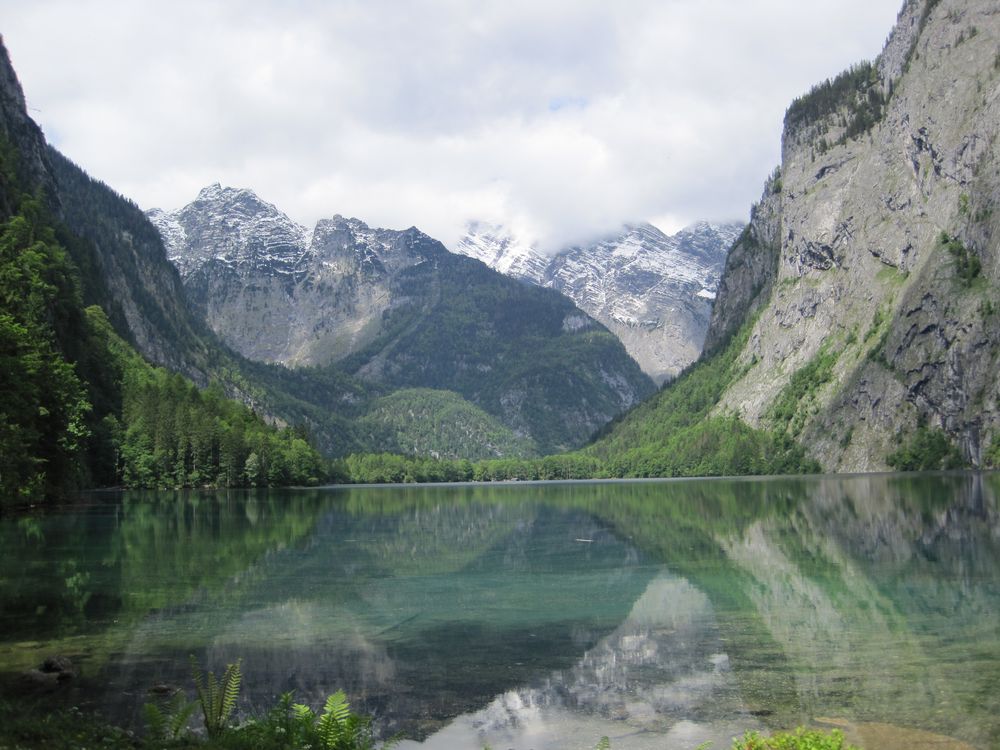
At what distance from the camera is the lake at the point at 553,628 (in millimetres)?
19719

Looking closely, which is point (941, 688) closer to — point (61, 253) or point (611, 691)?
point (611, 691)

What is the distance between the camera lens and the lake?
64.7ft

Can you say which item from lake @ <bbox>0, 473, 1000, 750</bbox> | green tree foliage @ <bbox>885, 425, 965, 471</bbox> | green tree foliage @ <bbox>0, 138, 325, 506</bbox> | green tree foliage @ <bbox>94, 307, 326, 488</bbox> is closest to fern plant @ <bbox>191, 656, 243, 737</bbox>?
lake @ <bbox>0, 473, 1000, 750</bbox>

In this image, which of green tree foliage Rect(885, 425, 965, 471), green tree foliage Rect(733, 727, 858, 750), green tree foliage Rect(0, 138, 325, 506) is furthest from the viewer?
green tree foliage Rect(885, 425, 965, 471)

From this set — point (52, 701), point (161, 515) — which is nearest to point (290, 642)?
point (52, 701)

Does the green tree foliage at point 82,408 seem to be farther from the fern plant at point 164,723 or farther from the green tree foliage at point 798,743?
the green tree foliage at point 798,743

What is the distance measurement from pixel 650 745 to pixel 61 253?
12284 centimetres

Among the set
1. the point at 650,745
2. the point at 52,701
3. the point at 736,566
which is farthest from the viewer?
the point at 736,566

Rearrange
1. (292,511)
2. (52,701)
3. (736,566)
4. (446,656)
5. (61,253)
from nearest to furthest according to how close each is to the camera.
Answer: (52,701) → (446,656) → (736,566) → (292,511) → (61,253)

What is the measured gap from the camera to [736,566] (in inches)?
1710

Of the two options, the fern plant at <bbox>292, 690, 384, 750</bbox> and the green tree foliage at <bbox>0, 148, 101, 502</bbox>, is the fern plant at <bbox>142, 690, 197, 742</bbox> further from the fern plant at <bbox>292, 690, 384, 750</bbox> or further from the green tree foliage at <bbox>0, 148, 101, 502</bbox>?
the green tree foliage at <bbox>0, 148, 101, 502</bbox>

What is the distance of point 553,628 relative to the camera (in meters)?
29.9

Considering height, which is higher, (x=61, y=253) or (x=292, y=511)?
(x=61, y=253)

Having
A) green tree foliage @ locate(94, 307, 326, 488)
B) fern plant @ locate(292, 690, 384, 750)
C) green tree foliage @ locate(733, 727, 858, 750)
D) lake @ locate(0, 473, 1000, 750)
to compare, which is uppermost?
green tree foliage @ locate(94, 307, 326, 488)
